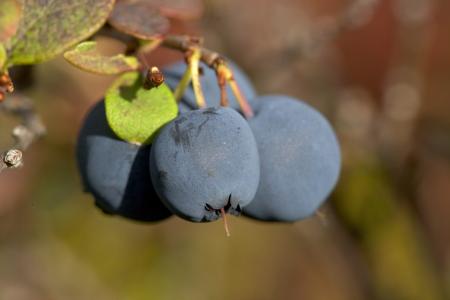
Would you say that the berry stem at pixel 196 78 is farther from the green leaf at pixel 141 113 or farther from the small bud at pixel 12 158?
the small bud at pixel 12 158

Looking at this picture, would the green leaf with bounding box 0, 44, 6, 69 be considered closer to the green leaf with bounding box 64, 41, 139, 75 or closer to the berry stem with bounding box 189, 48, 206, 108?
the green leaf with bounding box 64, 41, 139, 75

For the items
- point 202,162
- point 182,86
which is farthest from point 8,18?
point 202,162

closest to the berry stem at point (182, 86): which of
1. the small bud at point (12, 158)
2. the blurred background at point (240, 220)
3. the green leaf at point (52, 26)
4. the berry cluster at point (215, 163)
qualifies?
the berry cluster at point (215, 163)

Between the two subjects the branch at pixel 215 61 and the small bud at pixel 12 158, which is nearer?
the small bud at pixel 12 158

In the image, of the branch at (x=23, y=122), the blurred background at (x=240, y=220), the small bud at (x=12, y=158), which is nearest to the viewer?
the small bud at (x=12, y=158)

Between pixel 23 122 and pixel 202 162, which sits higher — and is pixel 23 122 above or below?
below

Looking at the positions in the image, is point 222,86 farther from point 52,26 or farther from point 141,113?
point 52,26

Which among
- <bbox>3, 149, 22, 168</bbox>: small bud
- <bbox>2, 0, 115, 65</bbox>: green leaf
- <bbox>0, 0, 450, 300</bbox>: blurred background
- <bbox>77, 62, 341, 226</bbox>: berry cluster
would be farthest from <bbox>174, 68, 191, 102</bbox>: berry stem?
<bbox>0, 0, 450, 300</bbox>: blurred background
